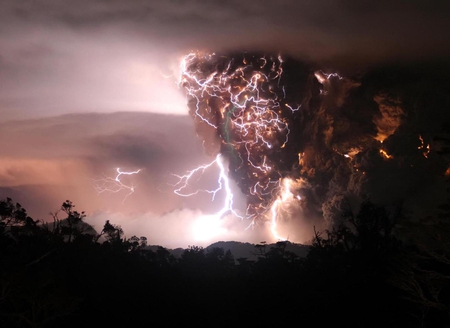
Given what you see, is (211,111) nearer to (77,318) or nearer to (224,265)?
(224,265)

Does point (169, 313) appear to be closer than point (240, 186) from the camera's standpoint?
Yes

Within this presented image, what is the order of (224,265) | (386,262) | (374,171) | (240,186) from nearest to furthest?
1. (386,262)
2. (224,265)
3. (374,171)
4. (240,186)

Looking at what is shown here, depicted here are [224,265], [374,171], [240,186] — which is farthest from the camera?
[240,186]

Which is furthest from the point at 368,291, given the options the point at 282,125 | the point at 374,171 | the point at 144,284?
the point at 282,125

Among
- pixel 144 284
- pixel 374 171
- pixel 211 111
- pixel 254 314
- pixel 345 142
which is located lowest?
pixel 254 314

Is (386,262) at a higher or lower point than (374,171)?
lower

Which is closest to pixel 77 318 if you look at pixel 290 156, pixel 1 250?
pixel 1 250
